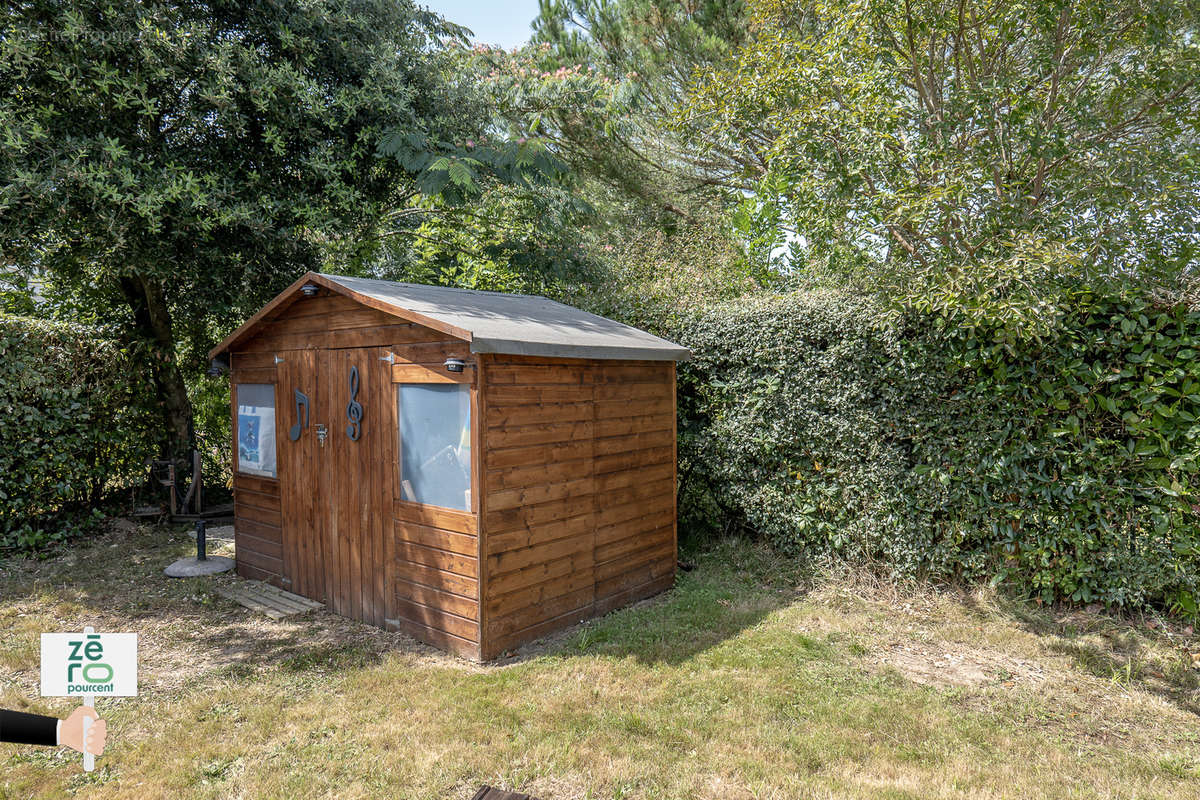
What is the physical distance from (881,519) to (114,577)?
656 centimetres

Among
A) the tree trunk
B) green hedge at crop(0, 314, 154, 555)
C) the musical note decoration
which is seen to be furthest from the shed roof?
the tree trunk

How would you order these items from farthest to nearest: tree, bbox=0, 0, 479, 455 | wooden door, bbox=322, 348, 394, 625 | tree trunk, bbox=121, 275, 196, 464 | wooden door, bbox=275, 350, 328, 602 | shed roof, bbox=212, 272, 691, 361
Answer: tree trunk, bbox=121, 275, 196, 464, tree, bbox=0, 0, 479, 455, wooden door, bbox=275, 350, 328, 602, wooden door, bbox=322, 348, 394, 625, shed roof, bbox=212, 272, 691, 361

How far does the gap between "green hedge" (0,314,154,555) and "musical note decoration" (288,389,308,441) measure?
323 cm

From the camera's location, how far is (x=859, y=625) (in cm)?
471

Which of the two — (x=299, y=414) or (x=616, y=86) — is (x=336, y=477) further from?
(x=616, y=86)

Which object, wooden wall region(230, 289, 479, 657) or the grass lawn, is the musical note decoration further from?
the grass lawn

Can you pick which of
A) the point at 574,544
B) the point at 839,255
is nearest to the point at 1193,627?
the point at 839,255

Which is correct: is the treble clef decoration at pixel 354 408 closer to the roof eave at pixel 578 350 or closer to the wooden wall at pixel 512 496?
the wooden wall at pixel 512 496

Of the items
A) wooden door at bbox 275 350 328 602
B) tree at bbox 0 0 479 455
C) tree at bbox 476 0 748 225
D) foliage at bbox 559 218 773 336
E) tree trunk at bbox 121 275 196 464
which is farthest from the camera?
tree at bbox 476 0 748 225

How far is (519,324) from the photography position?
467 centimetres

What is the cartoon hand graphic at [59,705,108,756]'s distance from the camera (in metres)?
1.18

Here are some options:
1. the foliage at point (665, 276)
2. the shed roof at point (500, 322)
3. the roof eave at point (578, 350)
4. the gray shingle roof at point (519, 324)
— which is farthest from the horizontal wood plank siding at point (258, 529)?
the foliage at point (665, 276)

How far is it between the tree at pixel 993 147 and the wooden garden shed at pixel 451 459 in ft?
6.03

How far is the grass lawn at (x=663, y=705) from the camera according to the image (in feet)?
9.62
